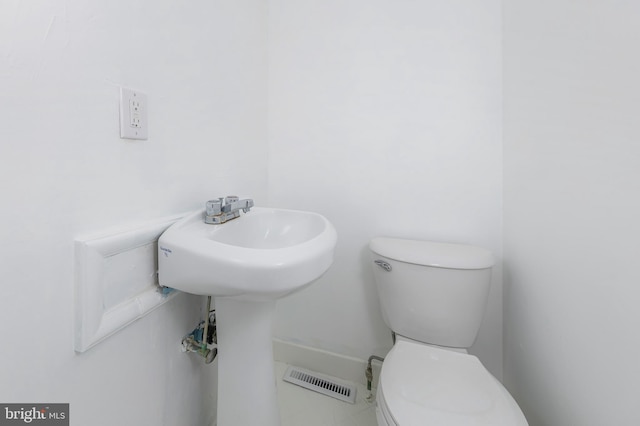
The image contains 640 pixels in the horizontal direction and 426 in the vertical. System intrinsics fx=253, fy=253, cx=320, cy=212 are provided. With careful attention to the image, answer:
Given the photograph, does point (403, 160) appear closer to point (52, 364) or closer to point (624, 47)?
point (624, 47)

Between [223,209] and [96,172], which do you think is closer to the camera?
[96,172]

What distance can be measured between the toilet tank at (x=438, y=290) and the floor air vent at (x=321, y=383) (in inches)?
17.4

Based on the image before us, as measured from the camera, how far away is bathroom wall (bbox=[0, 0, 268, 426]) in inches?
15.8

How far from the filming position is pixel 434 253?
915 mm

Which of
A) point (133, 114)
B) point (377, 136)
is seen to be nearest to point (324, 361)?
point (377, 136)

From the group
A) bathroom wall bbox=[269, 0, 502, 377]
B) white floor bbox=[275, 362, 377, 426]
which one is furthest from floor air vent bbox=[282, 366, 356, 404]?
bathroom wall bbox=[269, 0, 502, 377]

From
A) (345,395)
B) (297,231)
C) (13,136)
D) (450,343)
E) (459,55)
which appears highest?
(459,55)

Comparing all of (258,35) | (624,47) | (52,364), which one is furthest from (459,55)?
(52,364)

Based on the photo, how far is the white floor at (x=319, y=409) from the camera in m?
1.03

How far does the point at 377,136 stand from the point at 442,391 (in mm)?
944

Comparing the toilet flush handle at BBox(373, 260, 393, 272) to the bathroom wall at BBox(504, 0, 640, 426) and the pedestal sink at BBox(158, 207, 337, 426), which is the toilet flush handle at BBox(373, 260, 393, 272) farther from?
the bathroom wall at BBox(504, 0, 640, 426)

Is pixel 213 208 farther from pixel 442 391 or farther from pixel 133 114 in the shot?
pixel 442 391

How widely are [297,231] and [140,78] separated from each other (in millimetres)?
586

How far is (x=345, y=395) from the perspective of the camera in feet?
3.76
